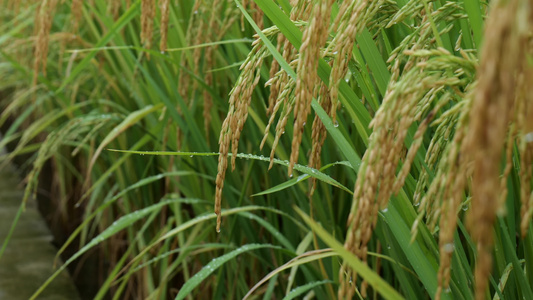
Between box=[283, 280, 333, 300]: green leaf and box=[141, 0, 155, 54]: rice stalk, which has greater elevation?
box=[141, 0, 155, 54]: rice stalk

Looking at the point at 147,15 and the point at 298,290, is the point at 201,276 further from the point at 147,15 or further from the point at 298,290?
the point at 147,15

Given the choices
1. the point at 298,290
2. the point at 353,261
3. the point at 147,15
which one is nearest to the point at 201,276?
the point at 298,290

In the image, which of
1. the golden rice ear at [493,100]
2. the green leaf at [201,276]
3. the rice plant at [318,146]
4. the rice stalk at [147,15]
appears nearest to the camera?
the golden rice ear at [493,100]

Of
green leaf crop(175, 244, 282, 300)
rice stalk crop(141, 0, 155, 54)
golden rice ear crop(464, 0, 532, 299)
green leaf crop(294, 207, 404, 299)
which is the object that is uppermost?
rice stalk crop(141, 0, 155, 54)

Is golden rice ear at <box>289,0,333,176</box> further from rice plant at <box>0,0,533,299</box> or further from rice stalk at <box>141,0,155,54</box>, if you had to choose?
rice stalk at <box>141,0,155,54</box>

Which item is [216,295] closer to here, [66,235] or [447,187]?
[447,187]

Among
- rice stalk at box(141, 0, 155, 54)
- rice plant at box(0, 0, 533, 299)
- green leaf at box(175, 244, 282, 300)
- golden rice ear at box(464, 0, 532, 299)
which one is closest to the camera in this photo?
golden rice ear at box(464, 0, 532, 299)

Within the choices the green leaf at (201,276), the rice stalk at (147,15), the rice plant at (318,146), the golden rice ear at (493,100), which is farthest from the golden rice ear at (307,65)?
the green leaf at (201,276)

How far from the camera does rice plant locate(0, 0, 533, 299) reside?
0.52 m

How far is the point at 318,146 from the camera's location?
812 mm

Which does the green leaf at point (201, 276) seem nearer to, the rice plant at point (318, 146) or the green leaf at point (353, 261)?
the rice plant at point (318, 146)

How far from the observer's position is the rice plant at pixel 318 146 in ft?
1.71

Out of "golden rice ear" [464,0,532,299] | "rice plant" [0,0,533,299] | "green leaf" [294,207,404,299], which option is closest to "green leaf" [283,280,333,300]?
"rice plant" [0,0,533,299]

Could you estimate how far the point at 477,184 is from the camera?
0.40 meters
